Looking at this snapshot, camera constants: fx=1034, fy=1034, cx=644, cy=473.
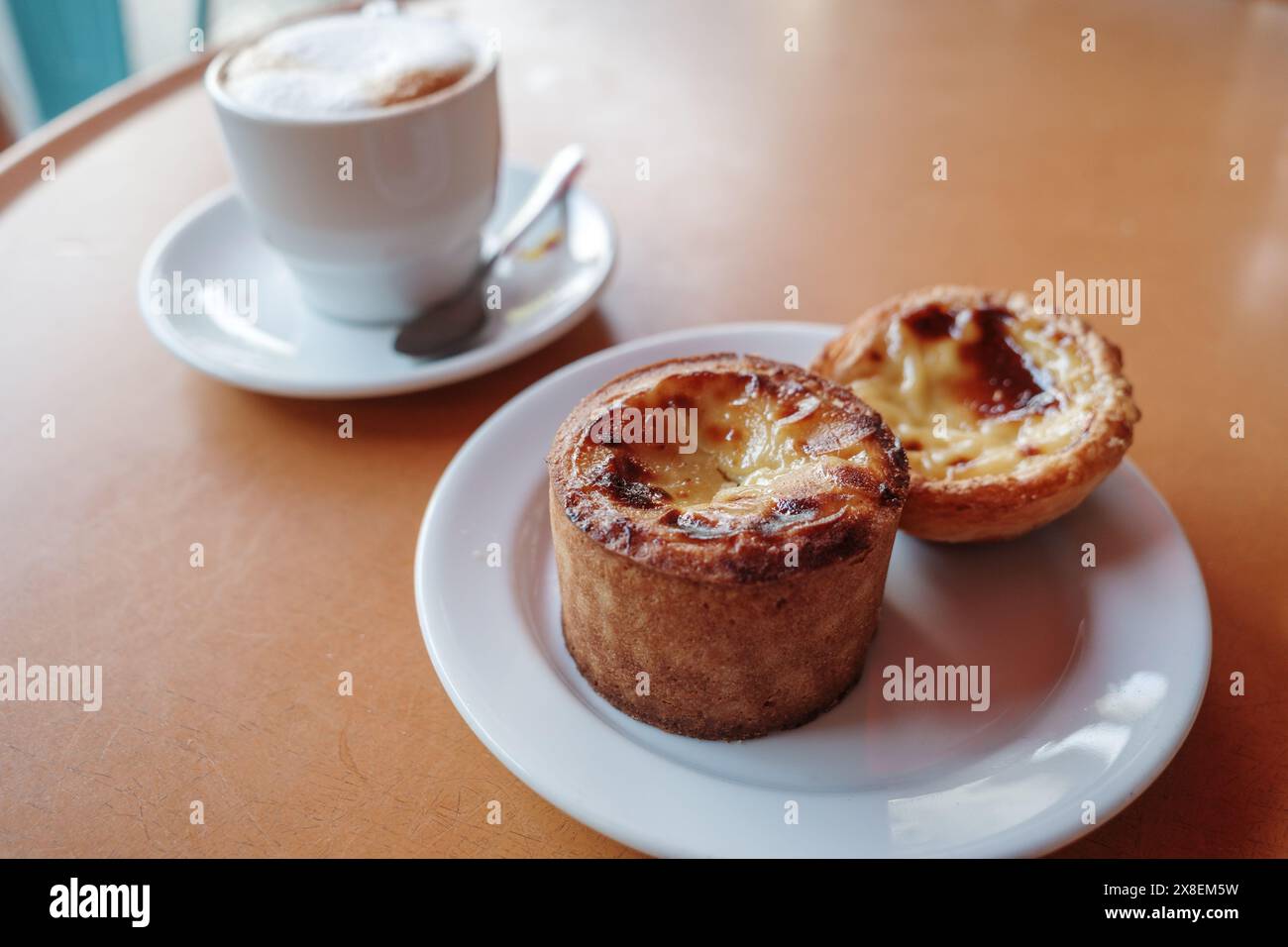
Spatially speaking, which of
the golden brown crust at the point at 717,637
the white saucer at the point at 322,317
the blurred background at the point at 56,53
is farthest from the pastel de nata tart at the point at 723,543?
the blurred background at the point at 56,53

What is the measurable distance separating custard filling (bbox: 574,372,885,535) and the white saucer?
1.82 feet

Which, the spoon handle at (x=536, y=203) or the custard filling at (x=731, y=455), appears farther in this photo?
the spoon handle at (x=536, y=203)

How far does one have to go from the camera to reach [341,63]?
1.89 metres

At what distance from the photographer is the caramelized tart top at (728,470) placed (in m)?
1.19

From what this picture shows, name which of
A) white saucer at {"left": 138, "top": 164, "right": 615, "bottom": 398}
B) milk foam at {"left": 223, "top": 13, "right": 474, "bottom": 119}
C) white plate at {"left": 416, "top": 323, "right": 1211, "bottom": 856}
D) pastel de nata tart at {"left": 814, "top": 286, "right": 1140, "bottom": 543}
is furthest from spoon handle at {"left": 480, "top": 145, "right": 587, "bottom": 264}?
pastel de nata tart at {"left": 814, "top": 286, "right": 1140, "bottom": 543}

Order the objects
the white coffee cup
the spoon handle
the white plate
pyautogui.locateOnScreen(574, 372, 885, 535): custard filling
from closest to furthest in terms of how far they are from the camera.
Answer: the white plate
pyautogui.locateOnScreen(574, 372, 885, 535): custard filling
the white coffee cup
the spoon handle

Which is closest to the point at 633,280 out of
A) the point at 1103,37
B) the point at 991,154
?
the point at 991,154

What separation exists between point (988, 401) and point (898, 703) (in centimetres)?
54

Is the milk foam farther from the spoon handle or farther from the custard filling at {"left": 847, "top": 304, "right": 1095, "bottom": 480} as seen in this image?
the custard filling at {"left": 847, "top": 304, "right": 1095, "bottom": 480}

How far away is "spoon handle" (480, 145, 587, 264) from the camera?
2.16m

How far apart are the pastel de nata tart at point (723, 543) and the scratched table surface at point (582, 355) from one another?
22 cm

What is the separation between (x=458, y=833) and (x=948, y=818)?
0.56 meters

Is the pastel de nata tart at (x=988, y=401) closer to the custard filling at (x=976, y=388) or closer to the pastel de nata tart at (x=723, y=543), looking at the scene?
the custard filling at (x=976, y=388)

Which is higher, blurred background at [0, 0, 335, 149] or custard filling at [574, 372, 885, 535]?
blurred background at [0, 0, 335, 149]
